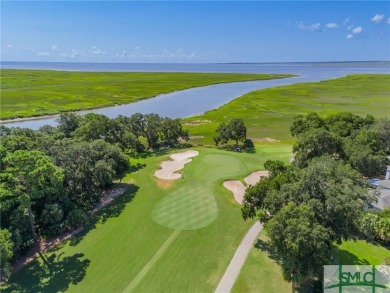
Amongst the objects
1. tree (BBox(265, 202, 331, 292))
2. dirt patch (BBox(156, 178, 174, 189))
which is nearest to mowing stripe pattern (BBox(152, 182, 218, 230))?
dirt patch (BBox(156, 178, 174, 189))

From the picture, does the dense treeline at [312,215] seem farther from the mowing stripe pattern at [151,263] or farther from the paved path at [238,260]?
the mowing stripe pattern at [151,263]

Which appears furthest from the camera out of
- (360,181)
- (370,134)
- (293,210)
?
(370,134)

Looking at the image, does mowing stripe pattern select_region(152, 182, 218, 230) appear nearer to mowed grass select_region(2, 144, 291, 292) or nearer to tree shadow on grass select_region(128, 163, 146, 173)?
mowed grass select_region(2, 144, 291, 292)

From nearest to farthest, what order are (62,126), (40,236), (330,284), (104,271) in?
(330,284), (104,271), (40,236), (62,126)

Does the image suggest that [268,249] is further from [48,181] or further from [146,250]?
[48,181]

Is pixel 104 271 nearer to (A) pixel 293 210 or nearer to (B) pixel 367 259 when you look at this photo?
(A) pixel 293 210

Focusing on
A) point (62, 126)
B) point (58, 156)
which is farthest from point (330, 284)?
point (62, 126)

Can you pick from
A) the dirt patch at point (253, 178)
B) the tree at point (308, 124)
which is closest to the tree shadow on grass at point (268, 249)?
the dirt patch at point (253, 178)
